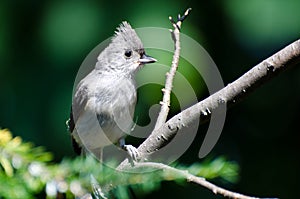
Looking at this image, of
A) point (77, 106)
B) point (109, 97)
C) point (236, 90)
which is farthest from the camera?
point (77, 106)

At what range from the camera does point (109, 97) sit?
2.76m

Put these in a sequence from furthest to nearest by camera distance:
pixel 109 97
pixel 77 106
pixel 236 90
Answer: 1. pixel 77 106
2. pixel 109 97
3. pixel 236 90

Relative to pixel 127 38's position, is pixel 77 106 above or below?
below

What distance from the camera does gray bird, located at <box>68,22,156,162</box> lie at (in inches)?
106

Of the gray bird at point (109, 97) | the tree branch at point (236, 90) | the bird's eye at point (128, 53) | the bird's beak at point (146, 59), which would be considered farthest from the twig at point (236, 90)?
the bird's eye at point (128, 53)

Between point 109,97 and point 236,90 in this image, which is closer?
point 236,90

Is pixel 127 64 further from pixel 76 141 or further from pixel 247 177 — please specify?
pixel 247 177

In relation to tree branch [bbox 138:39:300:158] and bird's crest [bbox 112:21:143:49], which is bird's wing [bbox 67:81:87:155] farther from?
tree branch [bbox 138:39:300:158]

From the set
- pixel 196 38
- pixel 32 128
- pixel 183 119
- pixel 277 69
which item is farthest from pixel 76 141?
pixel 277 69

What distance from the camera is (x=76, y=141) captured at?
2992mm

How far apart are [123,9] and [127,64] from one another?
276 mm

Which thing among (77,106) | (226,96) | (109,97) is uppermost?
(226,96)

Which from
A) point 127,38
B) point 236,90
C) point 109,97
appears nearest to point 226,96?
point 236,90

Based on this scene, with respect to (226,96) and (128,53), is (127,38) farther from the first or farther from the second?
(226,96)
